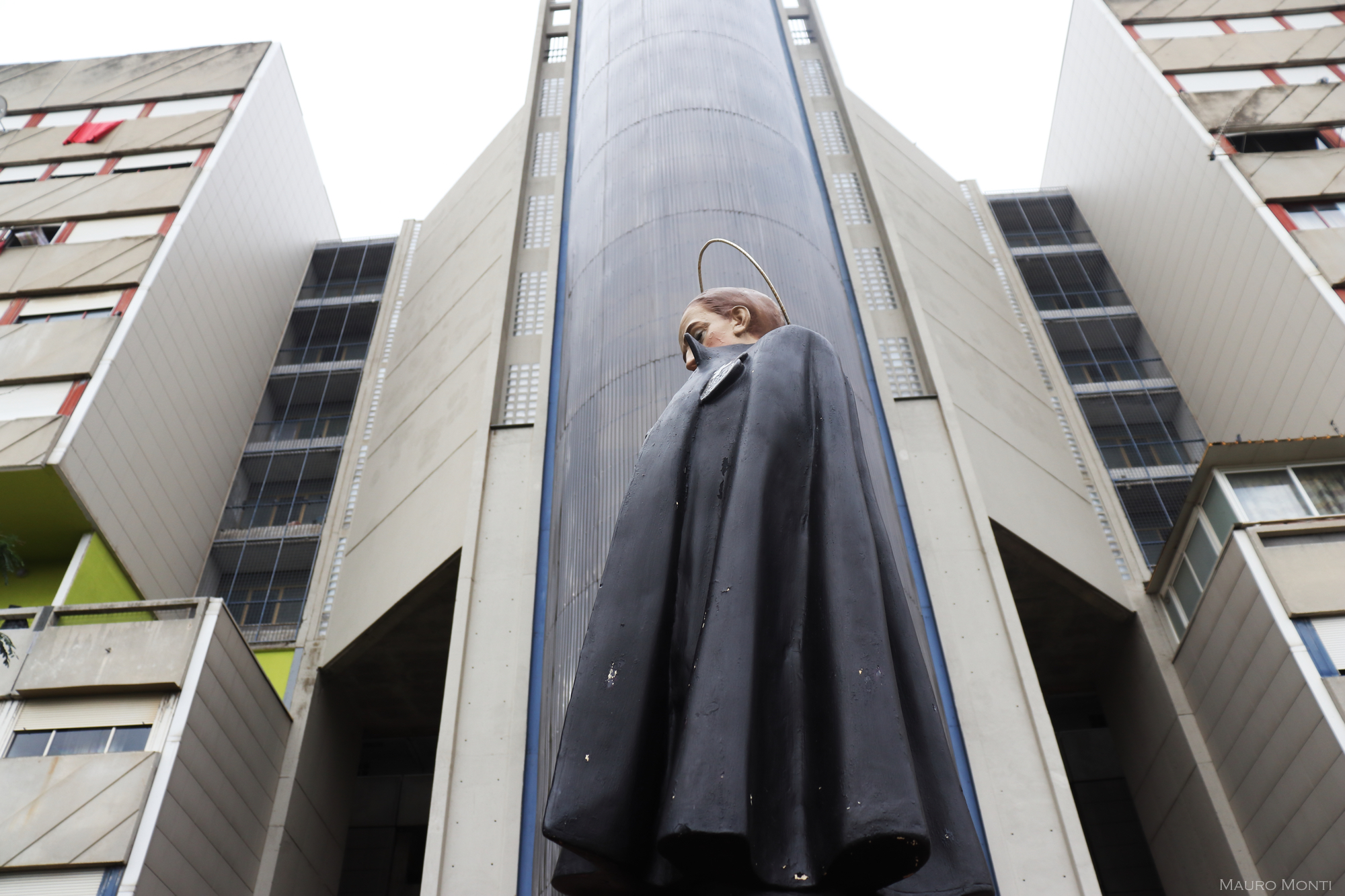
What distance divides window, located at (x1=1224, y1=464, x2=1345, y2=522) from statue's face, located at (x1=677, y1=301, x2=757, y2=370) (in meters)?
13.6

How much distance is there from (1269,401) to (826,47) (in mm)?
13298

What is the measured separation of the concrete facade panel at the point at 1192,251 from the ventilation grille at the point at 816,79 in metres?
9.26

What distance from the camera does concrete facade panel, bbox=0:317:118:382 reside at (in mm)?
19953

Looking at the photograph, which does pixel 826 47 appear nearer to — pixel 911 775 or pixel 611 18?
pixel 611 18

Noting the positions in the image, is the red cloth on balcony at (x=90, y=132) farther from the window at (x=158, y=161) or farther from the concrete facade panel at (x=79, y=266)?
the concrete facade panel at (x=79, y=266)

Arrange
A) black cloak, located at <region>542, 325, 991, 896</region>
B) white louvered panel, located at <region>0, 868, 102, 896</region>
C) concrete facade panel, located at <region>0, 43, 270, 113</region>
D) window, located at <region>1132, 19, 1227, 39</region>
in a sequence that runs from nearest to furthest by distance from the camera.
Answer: black cloak, located at <region>542, 325, 991, 896</region>
white louvered panel, located at <region>0, 868, 102, 896</region>
window, located at <region>1132, 19, 1227, 39</region>
concrete facade panel, located at <region>0, 43, 270, 113</region>

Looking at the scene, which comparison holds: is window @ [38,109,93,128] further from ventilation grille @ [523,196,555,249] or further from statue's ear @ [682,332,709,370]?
statue's ear @ [682,332,709,370]

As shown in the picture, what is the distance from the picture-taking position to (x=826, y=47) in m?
25.6

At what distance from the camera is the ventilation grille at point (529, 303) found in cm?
1827

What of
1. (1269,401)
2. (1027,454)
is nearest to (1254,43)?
(1269,401)

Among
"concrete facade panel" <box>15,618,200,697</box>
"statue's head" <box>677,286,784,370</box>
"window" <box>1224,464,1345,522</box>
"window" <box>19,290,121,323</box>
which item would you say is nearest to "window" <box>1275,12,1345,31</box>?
"window" <box>1224,464,1345,522</box>

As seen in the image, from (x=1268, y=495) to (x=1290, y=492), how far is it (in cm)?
35

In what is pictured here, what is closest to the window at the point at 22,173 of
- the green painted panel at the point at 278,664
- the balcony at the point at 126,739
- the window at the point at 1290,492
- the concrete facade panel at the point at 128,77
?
the concrete facade panel at the point at 128,77

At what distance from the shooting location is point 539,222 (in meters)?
21.2
